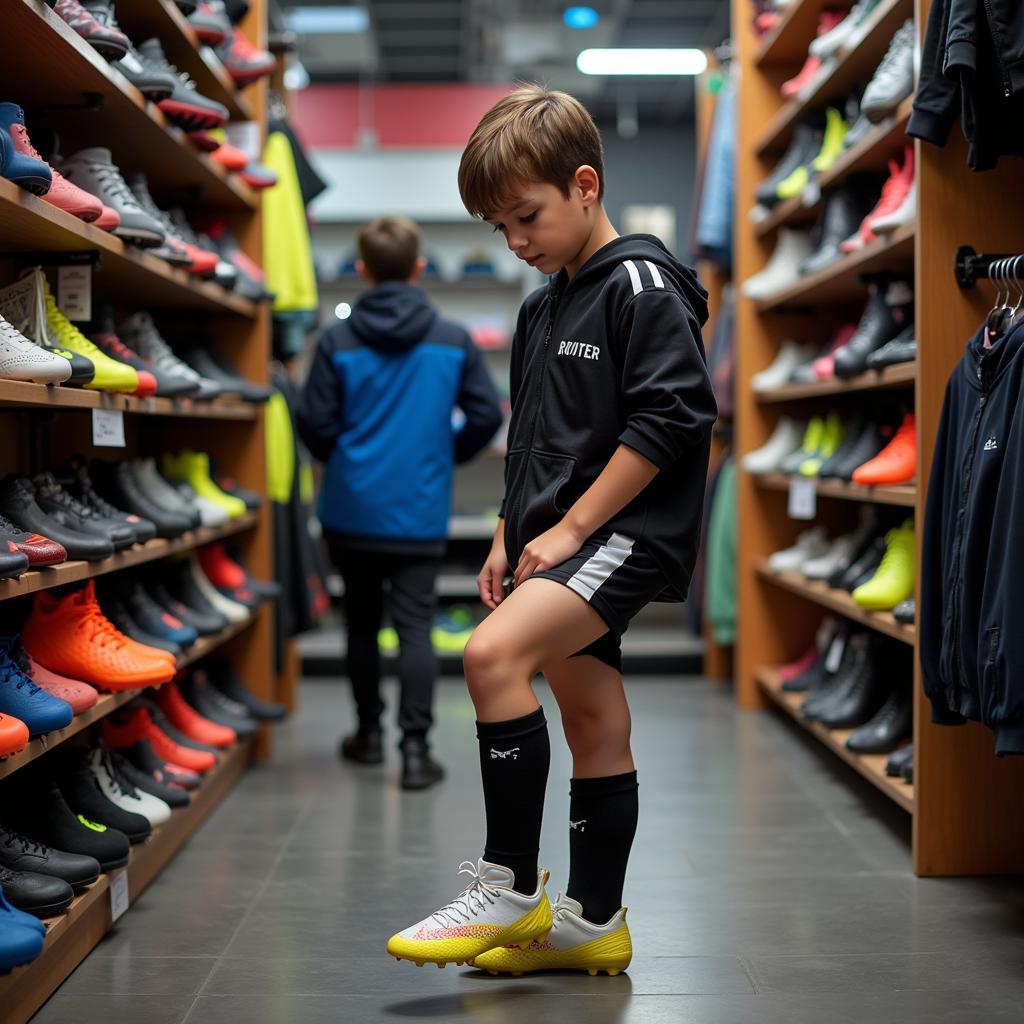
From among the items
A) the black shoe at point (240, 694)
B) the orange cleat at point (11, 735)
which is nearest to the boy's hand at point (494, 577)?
the orange cleat at point (11, 735)

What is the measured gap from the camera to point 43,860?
2072 mm

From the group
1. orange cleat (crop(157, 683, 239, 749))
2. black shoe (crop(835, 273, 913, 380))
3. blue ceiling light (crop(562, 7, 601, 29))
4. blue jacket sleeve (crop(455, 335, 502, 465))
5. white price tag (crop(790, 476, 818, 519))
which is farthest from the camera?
blue ceiling light (crop(562, 7, 601, 29))

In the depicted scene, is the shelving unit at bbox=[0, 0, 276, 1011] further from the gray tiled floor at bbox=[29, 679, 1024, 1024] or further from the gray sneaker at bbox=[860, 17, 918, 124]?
the gray sneaker at bbox=[860, 17, 918, 124]

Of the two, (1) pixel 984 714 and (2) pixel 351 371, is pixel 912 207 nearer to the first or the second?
(1) pixel 984 714

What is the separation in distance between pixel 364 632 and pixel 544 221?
2.14 m

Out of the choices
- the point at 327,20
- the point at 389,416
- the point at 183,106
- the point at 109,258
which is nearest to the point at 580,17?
the point at 327,20

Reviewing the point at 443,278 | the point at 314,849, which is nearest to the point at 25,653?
the point at 314,849

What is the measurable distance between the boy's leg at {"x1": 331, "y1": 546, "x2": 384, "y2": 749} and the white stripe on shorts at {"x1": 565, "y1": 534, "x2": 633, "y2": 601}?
75.4 inches

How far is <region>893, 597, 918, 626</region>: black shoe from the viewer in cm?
292

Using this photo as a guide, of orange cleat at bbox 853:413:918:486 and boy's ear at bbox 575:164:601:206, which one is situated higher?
boy's ear at bbox 575:164:601:206

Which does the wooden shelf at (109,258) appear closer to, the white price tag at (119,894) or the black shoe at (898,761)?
the white price tag at (119,894)

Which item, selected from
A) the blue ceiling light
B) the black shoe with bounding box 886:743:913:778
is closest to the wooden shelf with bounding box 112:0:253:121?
the black shoe with bounding box 886:743:913:778

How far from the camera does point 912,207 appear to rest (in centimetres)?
299

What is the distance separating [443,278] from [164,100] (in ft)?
13.9
